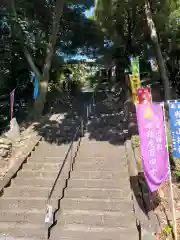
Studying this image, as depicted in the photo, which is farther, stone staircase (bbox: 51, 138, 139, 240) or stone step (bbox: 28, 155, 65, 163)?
stone step (bbox: 28, 155, 65, 163)

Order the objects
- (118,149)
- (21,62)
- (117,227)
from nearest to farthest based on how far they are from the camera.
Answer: (117,227) < (118,149) < (21,62)

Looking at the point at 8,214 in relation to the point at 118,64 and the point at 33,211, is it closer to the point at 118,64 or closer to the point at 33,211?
the point at 33,211

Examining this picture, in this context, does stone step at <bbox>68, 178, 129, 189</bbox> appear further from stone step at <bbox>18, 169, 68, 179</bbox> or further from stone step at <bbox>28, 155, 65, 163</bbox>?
stone step at <bbox>28, 155, 65, 163</bbox>

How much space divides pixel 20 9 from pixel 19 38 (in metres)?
1.69

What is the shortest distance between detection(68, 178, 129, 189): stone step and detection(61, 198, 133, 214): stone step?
631mm

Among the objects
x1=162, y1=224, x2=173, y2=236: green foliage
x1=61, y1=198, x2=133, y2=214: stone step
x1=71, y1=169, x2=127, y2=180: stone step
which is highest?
x1=71, y1=169, x2=127, y2=180: stone step

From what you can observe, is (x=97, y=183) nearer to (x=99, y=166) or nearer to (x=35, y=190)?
(x=99, y=166)

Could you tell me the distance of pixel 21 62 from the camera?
57.7 ft

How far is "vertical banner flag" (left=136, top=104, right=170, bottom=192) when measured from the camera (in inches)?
263

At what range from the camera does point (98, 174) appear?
9.35 metres

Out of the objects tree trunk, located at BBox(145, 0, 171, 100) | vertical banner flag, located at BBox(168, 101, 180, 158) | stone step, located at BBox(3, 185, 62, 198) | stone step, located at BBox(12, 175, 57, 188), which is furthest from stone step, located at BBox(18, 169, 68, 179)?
tree trunk, located at BBox(145, 0, 171, 100)

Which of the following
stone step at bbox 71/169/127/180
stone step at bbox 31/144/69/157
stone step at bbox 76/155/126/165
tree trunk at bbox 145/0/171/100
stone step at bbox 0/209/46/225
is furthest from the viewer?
tree trunk at bbox 145/0/171/100

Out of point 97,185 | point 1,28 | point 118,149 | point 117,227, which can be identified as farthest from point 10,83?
point 117,227

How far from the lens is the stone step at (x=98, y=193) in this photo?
27.3 feet
